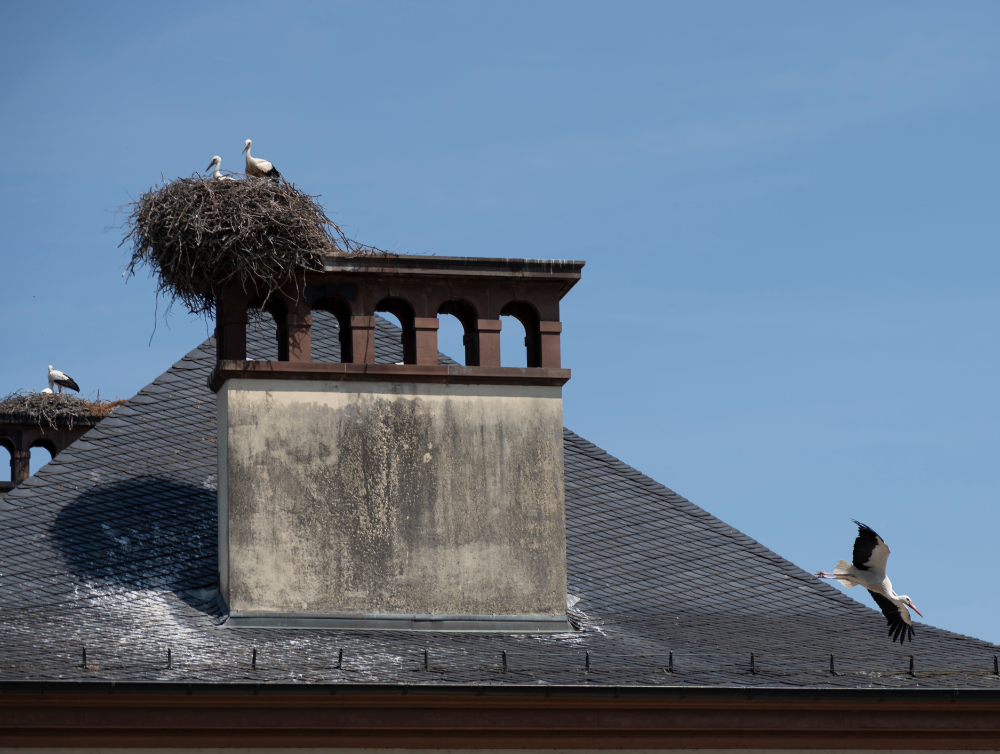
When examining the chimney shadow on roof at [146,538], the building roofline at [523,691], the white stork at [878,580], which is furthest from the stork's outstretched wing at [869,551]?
the chimney shadow on roof at [146,538]

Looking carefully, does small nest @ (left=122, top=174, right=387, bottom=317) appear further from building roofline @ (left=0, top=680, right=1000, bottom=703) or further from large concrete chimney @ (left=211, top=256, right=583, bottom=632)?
building roofline @ (left=0, top=680, right=1000, bottom=703)

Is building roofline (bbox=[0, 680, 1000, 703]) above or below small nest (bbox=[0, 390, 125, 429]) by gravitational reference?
below

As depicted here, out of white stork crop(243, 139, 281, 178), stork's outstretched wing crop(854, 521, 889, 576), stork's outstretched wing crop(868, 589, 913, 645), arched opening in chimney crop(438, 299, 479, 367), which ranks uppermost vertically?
white stork crop(243, 139, 281, 178)

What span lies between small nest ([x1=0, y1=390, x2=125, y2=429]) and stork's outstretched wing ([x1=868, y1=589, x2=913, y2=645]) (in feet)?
49.8

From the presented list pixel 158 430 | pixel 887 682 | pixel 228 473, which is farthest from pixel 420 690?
pixel 158 430

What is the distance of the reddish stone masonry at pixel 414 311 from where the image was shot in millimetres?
13219

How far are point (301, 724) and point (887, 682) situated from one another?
447cm

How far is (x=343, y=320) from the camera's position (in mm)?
13758

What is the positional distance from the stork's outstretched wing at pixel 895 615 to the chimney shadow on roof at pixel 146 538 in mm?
5523

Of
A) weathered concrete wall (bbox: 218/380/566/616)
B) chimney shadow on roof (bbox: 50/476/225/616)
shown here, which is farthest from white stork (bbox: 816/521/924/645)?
chimney shadow on roof (bbox: 50/476/225/616)

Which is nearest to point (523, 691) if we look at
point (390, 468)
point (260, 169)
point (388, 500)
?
point (388, 500)

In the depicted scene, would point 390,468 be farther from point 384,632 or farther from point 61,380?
point 61,380

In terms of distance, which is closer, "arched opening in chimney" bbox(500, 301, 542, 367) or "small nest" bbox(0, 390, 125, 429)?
"arched opening in chimney" bbox(500, 301, 542, 367)

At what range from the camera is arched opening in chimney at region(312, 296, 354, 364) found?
13.4m
